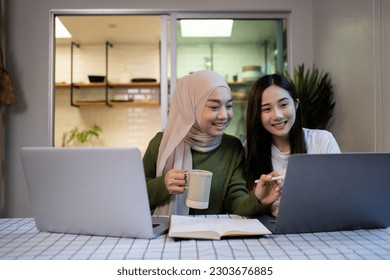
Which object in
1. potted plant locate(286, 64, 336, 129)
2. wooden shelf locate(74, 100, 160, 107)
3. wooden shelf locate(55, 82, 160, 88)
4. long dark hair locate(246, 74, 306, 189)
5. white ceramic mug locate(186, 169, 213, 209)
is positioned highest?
wooden shelf locate(55, 82, 160, 88)

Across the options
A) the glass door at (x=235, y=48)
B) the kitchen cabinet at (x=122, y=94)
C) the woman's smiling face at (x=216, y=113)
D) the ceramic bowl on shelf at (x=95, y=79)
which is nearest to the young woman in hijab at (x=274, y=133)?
the woman's smiling face at (x=216, y=113)

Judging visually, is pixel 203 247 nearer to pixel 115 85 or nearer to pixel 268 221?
pixel 268 221

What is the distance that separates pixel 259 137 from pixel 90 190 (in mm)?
905

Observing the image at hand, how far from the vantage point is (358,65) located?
2.81 m

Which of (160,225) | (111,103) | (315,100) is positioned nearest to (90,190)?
(160,225)

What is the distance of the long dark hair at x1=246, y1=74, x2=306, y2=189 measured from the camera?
1758 millimetres

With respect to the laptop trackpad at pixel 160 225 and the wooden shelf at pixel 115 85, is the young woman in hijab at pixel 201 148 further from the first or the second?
the wooden shelf at pixel 115 85

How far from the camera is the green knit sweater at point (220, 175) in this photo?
5.52 ft

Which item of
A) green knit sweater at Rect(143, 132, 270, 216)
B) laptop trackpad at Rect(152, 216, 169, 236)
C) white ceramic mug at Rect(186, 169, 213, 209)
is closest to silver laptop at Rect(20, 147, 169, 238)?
laptop trackpad at Rect(152, 216, 169, 236)

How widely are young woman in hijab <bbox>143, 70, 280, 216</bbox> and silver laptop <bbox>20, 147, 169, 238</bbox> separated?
517 millimetres

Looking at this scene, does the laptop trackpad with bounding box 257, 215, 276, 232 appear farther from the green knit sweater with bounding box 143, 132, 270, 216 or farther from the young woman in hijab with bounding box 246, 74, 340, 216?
the young woman in hijab with bounding box 246, 74, 340, 216

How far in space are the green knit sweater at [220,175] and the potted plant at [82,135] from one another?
13.9 ft

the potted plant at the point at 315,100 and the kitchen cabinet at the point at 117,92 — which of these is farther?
the kitchen cabinet at the point at 117,92
